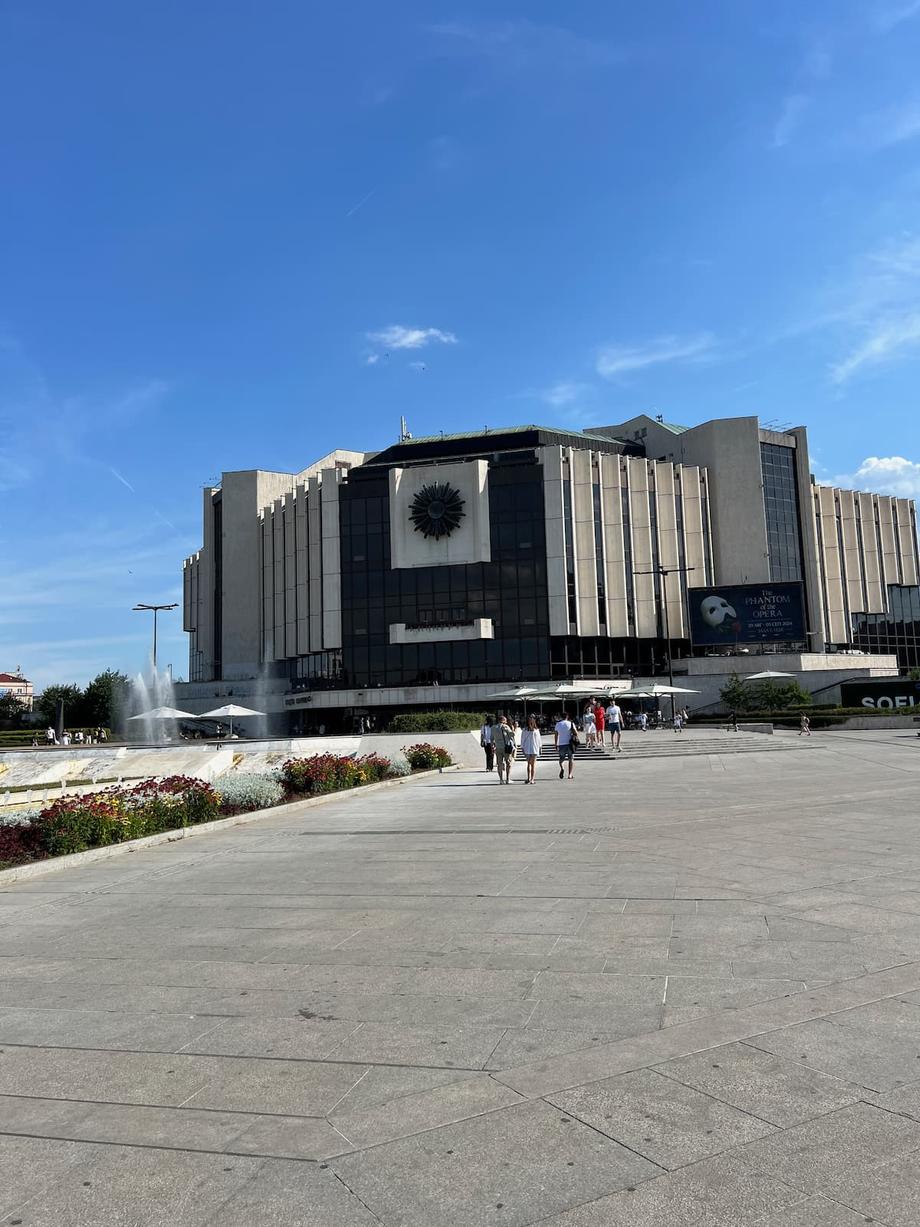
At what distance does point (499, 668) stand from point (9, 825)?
54.0 m

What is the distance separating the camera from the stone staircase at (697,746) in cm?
3331

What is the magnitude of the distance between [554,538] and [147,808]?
54324mm

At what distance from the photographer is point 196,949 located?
7453 mm

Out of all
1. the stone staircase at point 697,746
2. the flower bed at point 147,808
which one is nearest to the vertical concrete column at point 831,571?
the stone staircase at point 697,746

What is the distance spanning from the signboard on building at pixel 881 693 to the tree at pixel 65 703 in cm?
5855

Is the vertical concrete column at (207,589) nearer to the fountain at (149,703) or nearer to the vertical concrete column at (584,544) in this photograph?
the fountain at (149,703)

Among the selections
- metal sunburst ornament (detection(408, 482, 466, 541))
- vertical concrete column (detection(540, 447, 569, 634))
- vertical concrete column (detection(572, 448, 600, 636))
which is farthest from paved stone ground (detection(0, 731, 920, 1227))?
metal sunburst ornament (detection(408, 482, 466, 541))

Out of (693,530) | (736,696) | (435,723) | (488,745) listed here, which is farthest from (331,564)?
(488,745)

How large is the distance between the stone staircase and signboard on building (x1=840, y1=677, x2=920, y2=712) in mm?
19766

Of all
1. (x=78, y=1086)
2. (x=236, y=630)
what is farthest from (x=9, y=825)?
(x=236, y=630)

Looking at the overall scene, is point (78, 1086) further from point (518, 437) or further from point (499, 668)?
point (518, 437)

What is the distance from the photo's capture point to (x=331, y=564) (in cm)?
7069

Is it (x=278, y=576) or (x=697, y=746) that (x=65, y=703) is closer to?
(x=278, y=576)

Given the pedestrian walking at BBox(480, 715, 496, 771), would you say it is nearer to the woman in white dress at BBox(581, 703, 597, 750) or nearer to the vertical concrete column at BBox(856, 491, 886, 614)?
the woman in white dress at BBox(581, 703, 597, 750)
